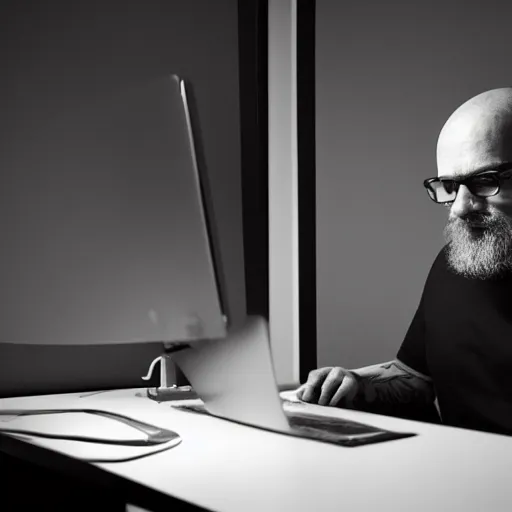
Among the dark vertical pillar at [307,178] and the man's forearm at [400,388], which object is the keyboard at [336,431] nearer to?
the man's forearm at [400,388]

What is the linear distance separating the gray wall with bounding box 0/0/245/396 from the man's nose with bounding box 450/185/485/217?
609mm

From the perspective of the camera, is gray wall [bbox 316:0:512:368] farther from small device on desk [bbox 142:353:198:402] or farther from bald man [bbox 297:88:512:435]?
small device on desk [bbox 142:353:198:402]

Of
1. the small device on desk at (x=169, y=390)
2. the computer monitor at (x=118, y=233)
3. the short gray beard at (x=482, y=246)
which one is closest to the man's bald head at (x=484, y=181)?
the short gray beard at (x=482, y=246)

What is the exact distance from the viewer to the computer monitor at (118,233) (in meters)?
0.82

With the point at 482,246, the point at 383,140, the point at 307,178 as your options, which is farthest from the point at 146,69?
the point at 482,246

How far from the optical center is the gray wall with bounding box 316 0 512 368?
1538 millimetres

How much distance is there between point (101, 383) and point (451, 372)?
0.88 m

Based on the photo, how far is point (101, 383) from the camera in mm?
1649

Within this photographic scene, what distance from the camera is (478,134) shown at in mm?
1527

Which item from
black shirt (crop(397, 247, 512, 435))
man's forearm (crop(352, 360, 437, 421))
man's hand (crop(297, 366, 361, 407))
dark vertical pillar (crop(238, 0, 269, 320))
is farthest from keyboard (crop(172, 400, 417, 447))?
dark vertical pillar (crop(238, 0, 269, 320))

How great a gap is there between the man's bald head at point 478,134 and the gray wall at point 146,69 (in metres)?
0.62

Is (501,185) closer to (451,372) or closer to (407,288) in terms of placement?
(407,288)

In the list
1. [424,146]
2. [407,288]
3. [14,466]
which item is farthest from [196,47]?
[14,466]

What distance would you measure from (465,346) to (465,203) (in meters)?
0.36
